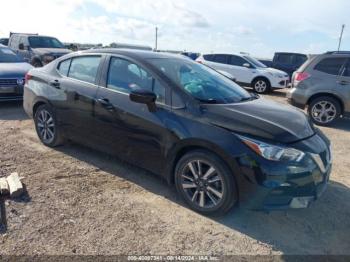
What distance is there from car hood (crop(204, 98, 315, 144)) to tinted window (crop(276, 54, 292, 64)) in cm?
1420

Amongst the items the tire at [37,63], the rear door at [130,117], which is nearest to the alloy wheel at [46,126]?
the rear door at [130,117]

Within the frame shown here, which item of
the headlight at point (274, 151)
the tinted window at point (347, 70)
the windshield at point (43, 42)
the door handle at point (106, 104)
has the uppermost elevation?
the windshield at point (43, 42)

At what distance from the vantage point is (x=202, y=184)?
3432mm

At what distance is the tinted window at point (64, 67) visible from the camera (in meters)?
4.93

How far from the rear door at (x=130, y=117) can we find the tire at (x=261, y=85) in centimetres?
1004

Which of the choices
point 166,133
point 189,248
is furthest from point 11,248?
point 166,133

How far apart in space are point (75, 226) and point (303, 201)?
2219 mm

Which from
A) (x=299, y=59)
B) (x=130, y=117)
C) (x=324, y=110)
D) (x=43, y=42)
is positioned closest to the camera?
(x=130, y=117)

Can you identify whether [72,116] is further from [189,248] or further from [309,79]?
[309,79]

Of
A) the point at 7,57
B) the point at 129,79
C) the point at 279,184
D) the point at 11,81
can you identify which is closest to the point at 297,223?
the point at 279,184

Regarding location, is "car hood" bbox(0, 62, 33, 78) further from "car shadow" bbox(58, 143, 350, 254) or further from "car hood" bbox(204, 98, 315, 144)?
"car hood" bbox(204, 98, 315, 144)

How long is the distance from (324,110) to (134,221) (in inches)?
245

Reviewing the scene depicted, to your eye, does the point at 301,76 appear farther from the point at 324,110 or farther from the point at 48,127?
the point at 48,127

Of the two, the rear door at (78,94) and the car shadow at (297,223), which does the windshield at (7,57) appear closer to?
the rear door at (78,94)
